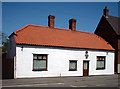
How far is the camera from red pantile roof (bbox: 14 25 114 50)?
627 inches

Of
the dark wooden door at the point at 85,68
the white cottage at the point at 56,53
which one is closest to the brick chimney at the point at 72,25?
the white cottage at the point at 56,53

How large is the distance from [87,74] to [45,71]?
20.0ft

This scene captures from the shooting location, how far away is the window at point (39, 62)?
15352mm

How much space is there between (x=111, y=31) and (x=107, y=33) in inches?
37.8

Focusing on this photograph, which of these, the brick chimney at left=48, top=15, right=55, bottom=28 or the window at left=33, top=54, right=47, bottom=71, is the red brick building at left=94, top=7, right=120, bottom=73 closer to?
the brick chimney at left=48, top=15, right=55, bottom=28

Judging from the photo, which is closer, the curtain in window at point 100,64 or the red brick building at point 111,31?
the curtain in window at point 100,64

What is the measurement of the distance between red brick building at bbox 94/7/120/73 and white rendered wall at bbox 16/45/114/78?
1.83m

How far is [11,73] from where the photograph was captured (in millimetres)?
14633

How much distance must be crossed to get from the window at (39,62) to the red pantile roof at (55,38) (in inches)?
54.2

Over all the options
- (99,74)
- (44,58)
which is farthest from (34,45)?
(99,74)

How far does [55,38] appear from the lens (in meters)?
18.1

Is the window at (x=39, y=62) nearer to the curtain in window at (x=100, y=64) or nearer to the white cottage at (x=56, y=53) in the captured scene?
the white cottage at (x=56, y=53)

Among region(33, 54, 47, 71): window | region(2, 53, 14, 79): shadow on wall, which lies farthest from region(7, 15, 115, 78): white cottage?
region(2, 53, 14, 79): shadow on wall

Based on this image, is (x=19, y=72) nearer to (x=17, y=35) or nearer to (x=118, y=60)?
(x=17, y=35)
